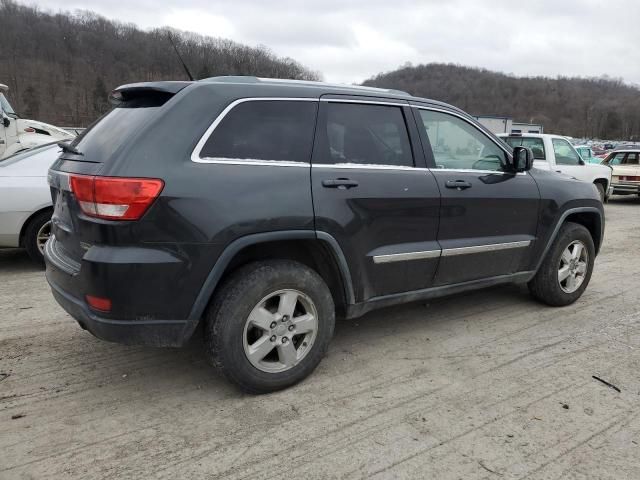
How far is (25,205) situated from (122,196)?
3.55 m

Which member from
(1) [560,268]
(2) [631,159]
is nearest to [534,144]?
(1) [560,268]

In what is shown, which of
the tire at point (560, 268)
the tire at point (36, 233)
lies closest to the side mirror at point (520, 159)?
the tire at point (560, 268)

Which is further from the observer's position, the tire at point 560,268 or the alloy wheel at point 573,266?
the alloy wheel at point 573,266

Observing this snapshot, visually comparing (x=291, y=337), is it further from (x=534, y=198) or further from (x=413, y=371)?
(x=534, y=198)

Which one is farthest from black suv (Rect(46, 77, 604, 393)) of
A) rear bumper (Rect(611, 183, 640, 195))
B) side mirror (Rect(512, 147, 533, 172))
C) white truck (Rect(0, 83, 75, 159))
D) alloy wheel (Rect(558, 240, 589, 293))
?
rear bumper (Rect(611, 183, 640, 195))

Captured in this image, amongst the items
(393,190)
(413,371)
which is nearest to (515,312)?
(413,371)

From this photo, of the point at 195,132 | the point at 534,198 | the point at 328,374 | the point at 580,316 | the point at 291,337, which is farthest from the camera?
the point at 580,316

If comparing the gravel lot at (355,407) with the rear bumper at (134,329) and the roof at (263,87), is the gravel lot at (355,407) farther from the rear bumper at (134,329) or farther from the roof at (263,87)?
the roof at (263,87)

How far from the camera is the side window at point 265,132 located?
9.45 feet

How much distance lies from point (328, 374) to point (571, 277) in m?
2.75

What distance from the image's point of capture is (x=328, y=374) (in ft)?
11.2

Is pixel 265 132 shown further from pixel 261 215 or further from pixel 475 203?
pixel 475 203

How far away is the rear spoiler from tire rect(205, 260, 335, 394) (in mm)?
1091

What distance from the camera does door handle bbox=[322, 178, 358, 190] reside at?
3138 mm
